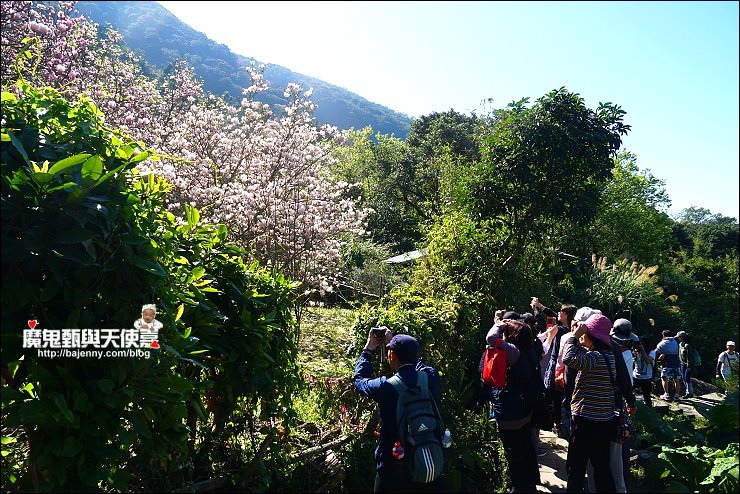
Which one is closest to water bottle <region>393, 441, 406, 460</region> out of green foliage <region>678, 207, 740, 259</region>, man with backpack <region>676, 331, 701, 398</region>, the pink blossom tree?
the pink blossom tree

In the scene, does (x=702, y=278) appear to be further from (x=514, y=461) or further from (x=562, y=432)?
(x=514, y=461)

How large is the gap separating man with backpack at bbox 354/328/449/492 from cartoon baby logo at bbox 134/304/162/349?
1.29m

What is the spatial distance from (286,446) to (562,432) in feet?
12.3

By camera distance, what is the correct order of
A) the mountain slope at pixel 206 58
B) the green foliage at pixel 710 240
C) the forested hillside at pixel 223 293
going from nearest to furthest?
the forested hillside at pixel 223 293, the green foliage at pixel 710 240, the mountain slope at pixel 206 58

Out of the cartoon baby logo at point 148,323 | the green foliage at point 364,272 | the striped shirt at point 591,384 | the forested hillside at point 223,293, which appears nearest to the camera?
the forested hillside at point 223,293

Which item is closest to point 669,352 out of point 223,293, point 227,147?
point 227,147

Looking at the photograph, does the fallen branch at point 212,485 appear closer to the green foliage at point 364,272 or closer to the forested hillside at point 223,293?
the forested hillside at point 223,293

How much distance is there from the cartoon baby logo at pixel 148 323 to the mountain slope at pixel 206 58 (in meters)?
84.6

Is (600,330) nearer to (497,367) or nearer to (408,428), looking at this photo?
(497,367)

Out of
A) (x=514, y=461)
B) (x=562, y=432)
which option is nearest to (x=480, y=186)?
(x=562, y=432)

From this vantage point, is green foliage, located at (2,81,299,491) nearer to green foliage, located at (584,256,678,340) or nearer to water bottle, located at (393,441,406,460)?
water bottle, located at (393,441,406,460)

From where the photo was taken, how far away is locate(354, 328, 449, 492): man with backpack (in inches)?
117

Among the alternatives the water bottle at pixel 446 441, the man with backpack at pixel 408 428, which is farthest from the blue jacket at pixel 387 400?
the water bottle at pixel 446 441

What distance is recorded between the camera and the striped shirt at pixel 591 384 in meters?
3.93
